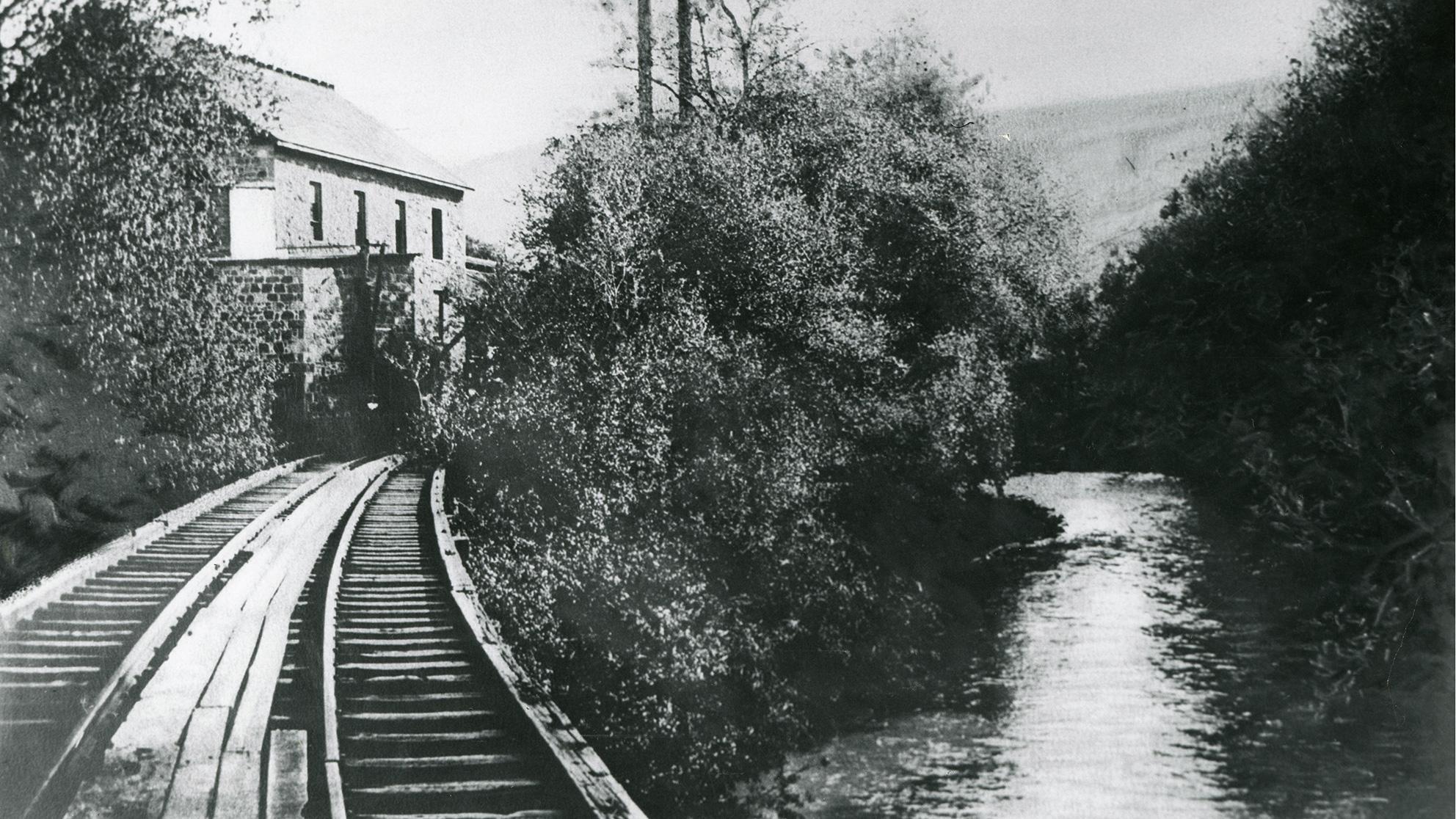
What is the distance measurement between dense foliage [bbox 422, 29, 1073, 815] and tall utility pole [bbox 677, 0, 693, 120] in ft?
0.52

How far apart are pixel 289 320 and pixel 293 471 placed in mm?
592

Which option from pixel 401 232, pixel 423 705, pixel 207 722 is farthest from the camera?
pixel 401 232

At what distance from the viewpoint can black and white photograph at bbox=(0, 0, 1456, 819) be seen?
3193 millimetres

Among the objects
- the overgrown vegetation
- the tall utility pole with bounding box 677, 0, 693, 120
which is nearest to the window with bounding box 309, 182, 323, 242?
the overgrown vegetation

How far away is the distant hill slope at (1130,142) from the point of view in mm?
3449

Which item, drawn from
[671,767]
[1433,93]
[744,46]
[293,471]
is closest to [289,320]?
[293,471]

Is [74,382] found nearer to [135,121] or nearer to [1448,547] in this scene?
[135,121]

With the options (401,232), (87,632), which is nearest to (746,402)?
(401,232)

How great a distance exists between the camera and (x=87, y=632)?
3439mm

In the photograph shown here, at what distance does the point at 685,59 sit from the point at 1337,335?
11.9 ft

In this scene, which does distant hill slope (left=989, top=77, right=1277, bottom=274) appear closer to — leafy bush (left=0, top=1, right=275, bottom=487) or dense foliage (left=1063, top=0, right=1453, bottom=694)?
dense foliage (left=1063, top=0, right=1453, bottom=694)

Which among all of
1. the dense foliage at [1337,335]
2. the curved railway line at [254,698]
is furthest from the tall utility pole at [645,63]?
the dense foliage at [1337,335]

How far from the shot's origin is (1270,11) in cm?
340

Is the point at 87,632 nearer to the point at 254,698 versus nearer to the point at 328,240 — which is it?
the point at 254,698
